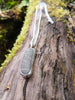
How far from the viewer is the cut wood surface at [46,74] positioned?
1380 mm

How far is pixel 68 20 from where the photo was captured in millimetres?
2994

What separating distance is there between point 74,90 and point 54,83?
1.42 feet

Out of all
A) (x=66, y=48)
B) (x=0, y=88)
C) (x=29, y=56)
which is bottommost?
(x=66, y=48)

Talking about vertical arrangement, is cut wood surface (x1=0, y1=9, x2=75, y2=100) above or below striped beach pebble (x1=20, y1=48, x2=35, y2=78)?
below

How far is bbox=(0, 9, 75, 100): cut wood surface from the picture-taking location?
138cm

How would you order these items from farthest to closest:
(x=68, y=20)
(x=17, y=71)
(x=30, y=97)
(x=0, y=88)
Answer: (x=68, y=20) → (x=17, y=71) → (x=0, y=88) → (x=30, y=97)

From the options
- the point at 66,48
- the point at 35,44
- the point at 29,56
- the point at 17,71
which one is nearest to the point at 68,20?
the point at 66,48

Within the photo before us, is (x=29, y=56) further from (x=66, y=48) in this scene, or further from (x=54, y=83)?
(x=66, y=48)

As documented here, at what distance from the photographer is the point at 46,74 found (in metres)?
1.59

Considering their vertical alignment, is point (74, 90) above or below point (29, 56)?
below

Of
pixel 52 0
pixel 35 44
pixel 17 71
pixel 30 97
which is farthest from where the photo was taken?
pixel 52 0

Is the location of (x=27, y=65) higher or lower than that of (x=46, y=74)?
higher

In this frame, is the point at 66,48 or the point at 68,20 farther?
the point at 68,20

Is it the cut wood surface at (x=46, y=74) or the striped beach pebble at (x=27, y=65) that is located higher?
the striped beach pebble at (x=27, y=65)
